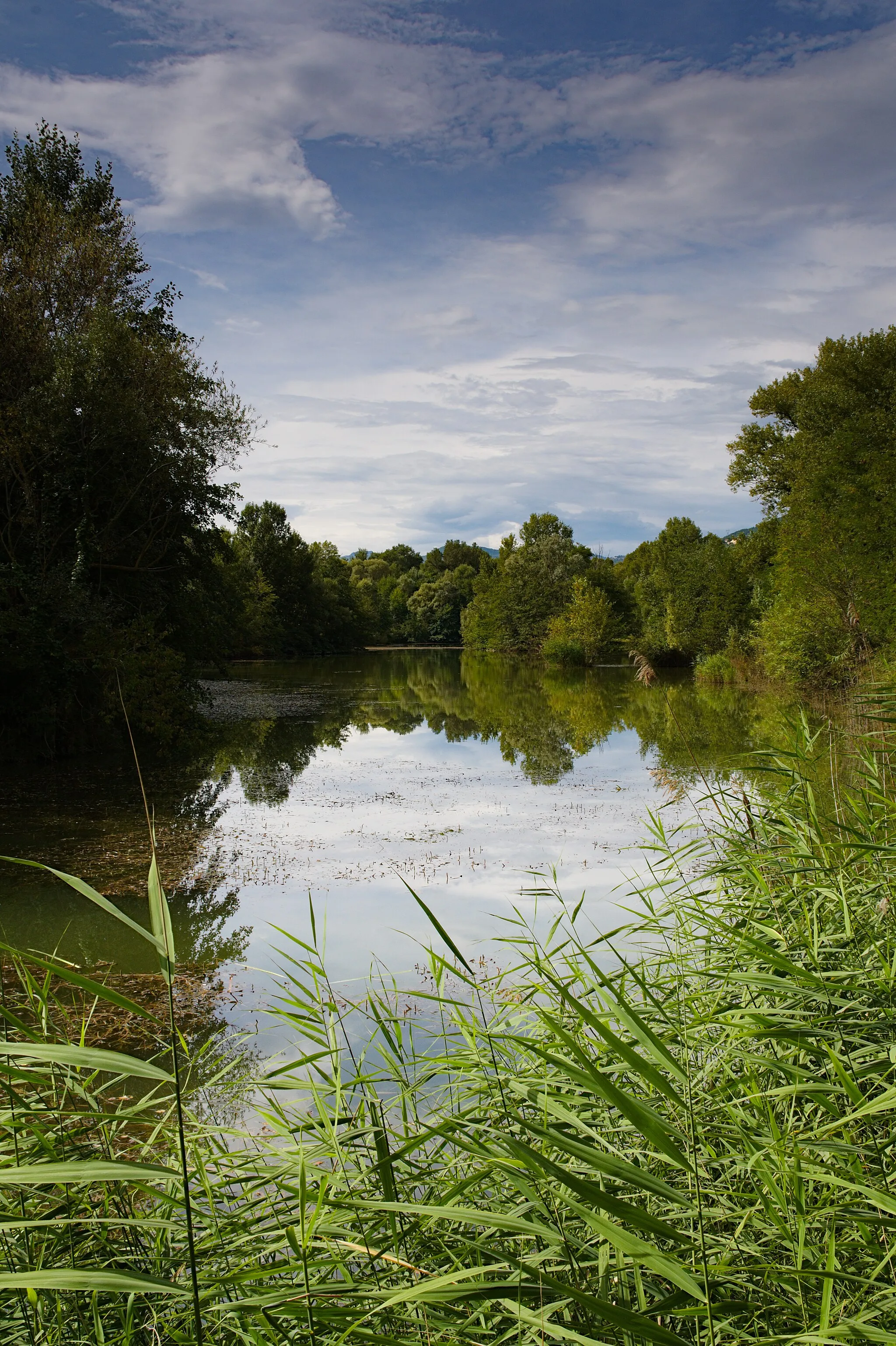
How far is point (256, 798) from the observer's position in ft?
41.3

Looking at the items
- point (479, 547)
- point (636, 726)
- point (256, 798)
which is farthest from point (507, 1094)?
point (479, 547)

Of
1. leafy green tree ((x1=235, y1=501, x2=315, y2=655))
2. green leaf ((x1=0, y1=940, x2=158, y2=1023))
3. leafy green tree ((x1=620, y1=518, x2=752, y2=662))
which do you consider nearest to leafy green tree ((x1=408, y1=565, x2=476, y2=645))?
leafy green tree ((x1=235, y1=501, x2=315, y2=655))

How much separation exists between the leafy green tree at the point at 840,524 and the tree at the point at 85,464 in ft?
44.6

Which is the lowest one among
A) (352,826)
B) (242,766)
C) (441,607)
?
(352,826)

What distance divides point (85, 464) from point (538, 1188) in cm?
1464

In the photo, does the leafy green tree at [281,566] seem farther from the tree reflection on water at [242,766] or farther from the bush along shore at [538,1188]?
the bush along shore at [538,1188]

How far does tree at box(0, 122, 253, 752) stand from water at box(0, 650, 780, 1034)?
146cm

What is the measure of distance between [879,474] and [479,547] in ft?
251

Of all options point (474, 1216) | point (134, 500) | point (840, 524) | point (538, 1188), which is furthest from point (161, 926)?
point (840, 524)

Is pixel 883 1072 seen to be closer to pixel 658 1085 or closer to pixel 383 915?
pixel 658 1085

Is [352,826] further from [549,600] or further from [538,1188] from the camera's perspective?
[549,600]

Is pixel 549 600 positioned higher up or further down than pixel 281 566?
further down

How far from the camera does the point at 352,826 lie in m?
10.9

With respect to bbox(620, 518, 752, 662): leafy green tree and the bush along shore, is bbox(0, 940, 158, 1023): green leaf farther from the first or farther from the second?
bbox(620, 518, 752, 662): leafy green tree
